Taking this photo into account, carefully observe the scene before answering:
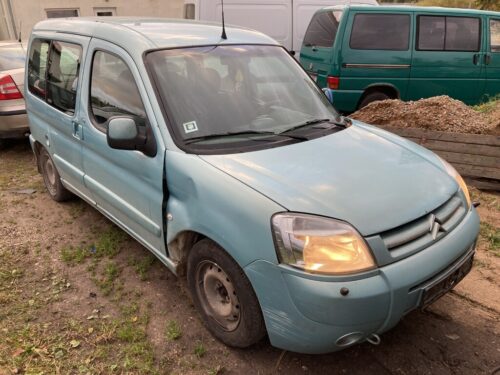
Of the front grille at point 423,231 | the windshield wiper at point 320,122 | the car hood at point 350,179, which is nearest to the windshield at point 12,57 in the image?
the windshield wiper at point 320,122

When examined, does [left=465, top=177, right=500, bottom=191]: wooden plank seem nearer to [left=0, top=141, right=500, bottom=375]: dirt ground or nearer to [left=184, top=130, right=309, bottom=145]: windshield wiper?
[left=0, top=141, right=500, bottom=375]: dirt ground

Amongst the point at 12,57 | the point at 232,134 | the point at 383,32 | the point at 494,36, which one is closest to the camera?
the point at 232,134

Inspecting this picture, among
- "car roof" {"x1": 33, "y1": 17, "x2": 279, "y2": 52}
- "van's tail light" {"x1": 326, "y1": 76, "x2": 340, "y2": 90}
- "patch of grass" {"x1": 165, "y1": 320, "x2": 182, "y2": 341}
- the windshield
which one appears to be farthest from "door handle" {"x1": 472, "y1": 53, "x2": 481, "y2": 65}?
the windshield

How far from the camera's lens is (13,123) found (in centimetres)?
596

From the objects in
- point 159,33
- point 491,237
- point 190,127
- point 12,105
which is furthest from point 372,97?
point 12,105

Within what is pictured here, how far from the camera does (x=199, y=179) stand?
2.38 metres

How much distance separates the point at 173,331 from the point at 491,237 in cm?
274

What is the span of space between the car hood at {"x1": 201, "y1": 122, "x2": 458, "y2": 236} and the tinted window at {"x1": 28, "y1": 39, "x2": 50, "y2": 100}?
258 cm

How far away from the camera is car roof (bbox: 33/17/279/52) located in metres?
2.90

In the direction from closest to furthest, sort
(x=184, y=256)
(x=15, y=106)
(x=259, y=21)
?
(x=184, y=256) < (x=15, y=106) < (x=259, y=21)

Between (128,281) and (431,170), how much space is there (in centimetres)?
230

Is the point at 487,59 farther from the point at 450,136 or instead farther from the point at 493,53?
the point at 450,136

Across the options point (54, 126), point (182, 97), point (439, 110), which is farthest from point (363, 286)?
point (439, 110)

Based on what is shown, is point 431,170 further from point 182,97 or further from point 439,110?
point 439,110
